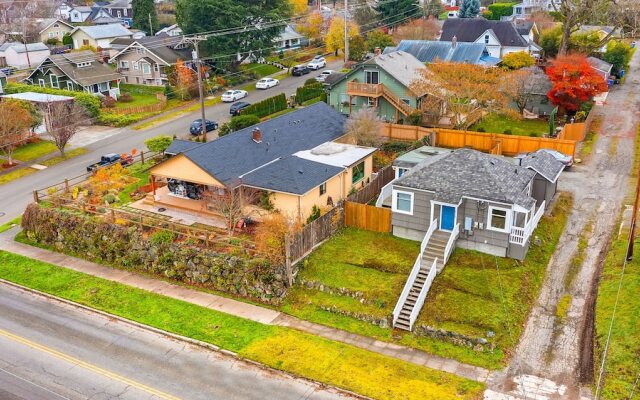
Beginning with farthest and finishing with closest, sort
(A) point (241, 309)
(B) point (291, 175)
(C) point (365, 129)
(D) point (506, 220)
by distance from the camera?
1. (C) point (365, 129)
2. (B) point (291, 175)
3. (D) point (506, 220)
4. (A) point (241, 309)

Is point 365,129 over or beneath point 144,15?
beneath

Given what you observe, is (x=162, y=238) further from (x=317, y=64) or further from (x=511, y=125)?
(x=317, y=64)

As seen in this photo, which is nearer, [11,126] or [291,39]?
[11,126]

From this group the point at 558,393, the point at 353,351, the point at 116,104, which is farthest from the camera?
the point at 116,104

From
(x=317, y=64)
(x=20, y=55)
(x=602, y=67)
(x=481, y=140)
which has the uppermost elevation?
(x=20, y=55)

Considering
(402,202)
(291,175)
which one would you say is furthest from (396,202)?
(291,175)

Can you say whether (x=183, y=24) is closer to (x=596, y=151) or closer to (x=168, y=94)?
(x=168, y=94)

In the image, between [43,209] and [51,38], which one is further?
[51,38]

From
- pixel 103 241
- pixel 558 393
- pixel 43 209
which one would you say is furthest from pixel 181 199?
pixel 558 393
